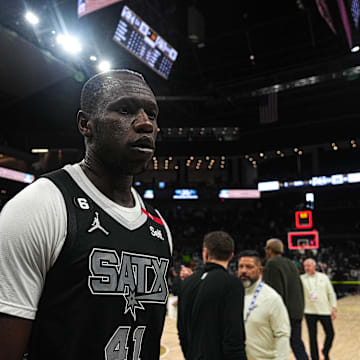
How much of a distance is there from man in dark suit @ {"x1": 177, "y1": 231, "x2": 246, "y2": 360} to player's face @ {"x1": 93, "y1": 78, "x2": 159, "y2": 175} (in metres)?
1.89

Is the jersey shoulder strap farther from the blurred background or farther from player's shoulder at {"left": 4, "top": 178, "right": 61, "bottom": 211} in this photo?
the blurred background

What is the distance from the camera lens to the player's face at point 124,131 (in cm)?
110

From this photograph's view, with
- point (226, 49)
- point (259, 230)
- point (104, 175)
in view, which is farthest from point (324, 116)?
point (104, 175)

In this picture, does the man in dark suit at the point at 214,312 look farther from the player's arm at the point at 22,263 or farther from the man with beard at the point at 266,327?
the player's arm at the point at 22,263

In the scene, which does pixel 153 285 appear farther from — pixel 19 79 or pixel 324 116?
pixel 324 116

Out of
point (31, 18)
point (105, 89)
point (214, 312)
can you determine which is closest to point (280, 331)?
→ point (214, 312)

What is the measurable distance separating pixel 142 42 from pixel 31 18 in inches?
89.4

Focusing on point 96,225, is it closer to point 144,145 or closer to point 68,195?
point 68,195

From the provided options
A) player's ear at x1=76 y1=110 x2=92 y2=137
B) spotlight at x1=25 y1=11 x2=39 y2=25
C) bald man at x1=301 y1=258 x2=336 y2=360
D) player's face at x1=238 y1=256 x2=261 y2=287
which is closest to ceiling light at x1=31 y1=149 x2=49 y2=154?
spotlight at x1=25 y1=11 x2=39 y2=25

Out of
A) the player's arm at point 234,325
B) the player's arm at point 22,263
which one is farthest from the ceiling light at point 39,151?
the player's arm at point 22,263

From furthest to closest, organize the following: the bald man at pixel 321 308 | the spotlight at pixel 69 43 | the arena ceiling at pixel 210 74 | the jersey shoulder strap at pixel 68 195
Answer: the arena ceiling at pixel 210 74, the spotlight at pixel 69 43, the bald man at pixel 321 308, the jersey shoulder strap at pixel 68 195

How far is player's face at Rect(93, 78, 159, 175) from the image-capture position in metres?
1.10

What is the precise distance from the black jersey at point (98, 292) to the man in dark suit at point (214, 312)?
1.64m

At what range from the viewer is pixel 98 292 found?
97 cm
